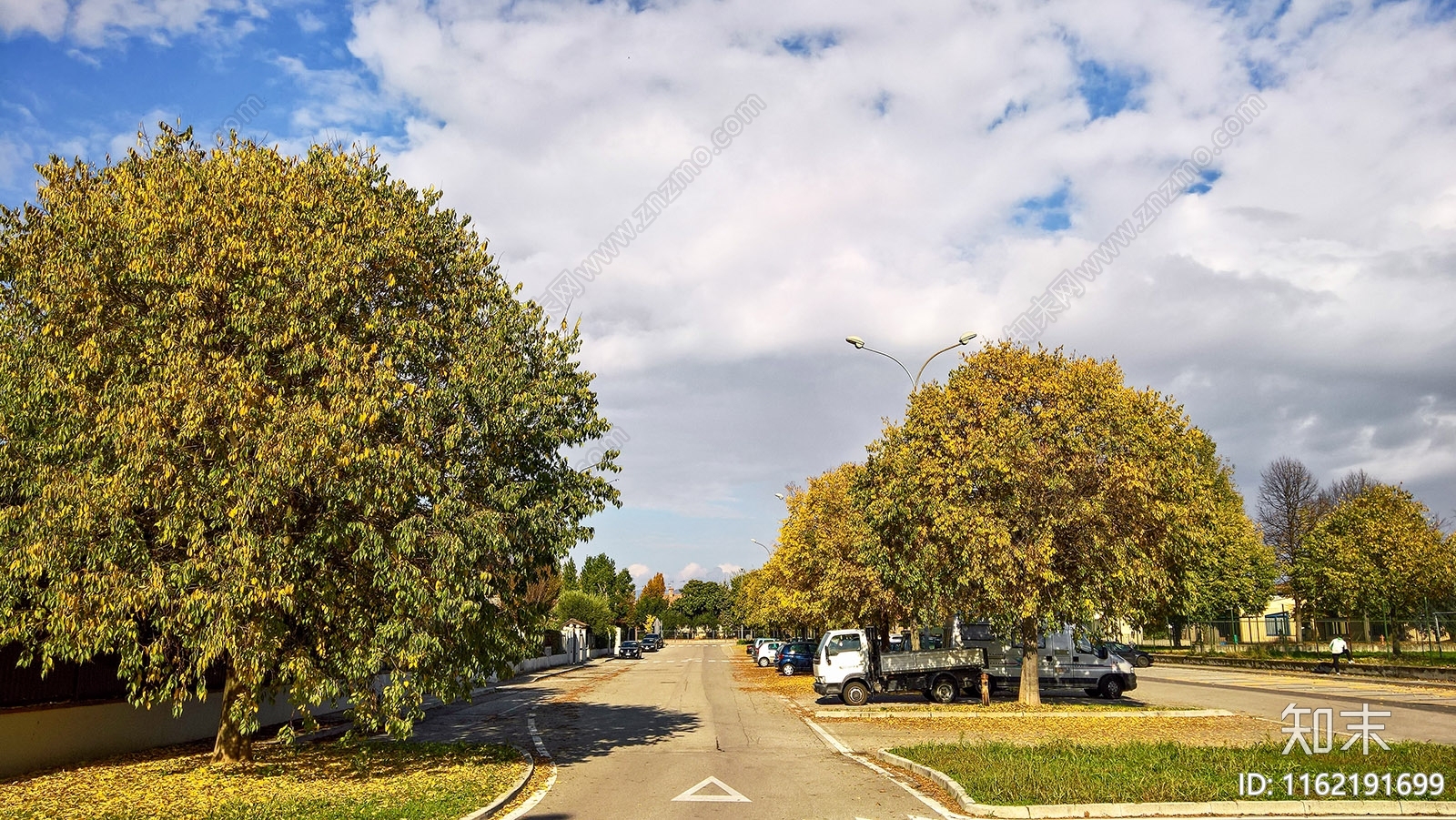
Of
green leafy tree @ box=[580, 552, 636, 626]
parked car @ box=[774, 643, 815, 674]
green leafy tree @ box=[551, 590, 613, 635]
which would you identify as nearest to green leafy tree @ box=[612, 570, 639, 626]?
green leafy tree @ box=[580, 552, 636, 626]

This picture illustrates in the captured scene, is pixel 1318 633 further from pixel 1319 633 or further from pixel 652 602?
pixel 652 602

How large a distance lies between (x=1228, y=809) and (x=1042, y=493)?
11789 millimetres

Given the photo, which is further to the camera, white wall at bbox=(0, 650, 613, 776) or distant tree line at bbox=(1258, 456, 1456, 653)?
distant tree line at bbox=(1258, 456, 1456, 653)

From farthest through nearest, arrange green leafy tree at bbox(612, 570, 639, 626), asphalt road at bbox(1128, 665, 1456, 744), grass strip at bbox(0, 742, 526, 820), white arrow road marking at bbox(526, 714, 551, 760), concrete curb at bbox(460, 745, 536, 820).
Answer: green leafy tree at bbox(612, 570, 639, 626) < asphalt road at bbox(1128, 665, 1456, 744) < white arrow road marking at bbox(526, 714, 551, 760) < grass strip at bbox(0, 742, 526, 820) < concrete curb at bbox(460, 745, 536, 820)

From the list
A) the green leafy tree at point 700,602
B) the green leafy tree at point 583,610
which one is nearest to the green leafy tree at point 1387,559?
the green leafy tree at point 583,610

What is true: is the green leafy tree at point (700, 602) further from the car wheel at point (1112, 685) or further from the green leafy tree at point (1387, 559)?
the car wheel at point (1112, 685)

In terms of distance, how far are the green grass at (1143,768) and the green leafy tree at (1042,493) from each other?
6.22 meters

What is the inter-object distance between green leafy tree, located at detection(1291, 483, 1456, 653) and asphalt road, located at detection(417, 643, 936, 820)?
88.1 ft

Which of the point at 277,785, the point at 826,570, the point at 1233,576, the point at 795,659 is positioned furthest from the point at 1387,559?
the point at 277,785

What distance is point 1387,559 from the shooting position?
40.0 metres

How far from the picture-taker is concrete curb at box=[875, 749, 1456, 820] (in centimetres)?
1034

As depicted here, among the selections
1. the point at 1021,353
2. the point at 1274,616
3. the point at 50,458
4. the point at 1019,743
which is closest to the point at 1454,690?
the point at 1021,353

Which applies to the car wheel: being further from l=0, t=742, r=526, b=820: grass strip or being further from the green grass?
l=0, t=742, r=526, b=820: grass strip

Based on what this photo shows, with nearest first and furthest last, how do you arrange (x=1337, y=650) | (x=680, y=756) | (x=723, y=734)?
(x=680, y=756) → (x=723, y=734) → (x=1337, y=650)
